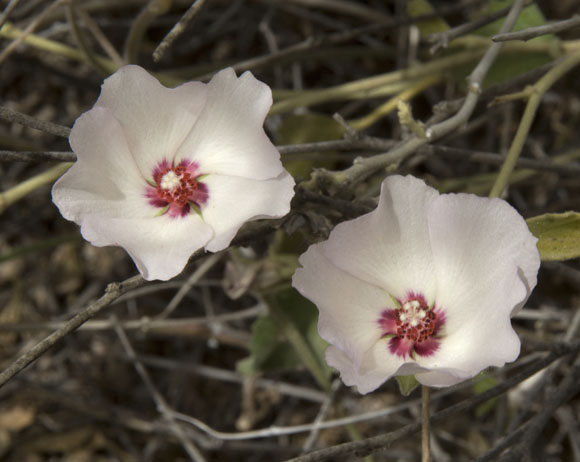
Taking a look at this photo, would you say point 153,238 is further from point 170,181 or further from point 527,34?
point 527,34

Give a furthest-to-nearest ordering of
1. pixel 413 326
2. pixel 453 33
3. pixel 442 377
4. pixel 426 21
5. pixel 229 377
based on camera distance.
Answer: pixel 229 377, pixel 426 21, pixel 453 33, pixel 413 326, pixel 442 377

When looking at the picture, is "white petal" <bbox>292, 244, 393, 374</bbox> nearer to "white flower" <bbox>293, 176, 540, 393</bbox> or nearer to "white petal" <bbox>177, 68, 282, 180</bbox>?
"white flower" <bbox>293, 176, 540, 393</bbox>

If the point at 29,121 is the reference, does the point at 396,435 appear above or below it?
below

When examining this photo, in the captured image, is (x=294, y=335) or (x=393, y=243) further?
(x=294, y=335)

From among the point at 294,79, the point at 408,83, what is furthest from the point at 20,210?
the point at 408,83

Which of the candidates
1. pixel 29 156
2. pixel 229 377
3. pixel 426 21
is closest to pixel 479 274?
pixel 29 156

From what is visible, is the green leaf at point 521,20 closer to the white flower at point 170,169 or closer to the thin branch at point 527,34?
the thin branch at point 527,34

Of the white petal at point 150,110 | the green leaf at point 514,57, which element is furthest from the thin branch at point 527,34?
the green leaf at point 514,57
